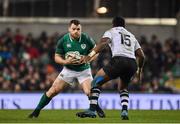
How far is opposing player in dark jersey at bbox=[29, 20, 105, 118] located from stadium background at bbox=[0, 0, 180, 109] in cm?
791

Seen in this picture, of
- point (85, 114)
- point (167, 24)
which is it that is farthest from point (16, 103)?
point (167, 24)

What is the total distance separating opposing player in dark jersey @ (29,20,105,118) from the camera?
1631cm

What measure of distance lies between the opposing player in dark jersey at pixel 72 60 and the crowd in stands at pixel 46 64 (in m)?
10.0

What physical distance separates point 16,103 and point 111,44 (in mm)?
9823

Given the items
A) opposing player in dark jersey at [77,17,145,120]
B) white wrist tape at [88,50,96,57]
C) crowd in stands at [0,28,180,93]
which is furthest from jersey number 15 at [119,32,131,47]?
crowd in stands at [0,28,180,93]

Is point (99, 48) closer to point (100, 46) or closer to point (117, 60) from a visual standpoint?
point (100, 46)

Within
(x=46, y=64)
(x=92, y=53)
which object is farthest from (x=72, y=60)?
(x=46, y=64)

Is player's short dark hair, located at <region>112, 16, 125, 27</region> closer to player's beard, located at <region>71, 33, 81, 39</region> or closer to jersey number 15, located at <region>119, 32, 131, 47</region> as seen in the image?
jersey number 15, located at <region>119, 32, 131, 47</region>

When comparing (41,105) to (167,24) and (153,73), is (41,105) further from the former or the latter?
(167,24)

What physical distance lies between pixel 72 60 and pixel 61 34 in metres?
17.3

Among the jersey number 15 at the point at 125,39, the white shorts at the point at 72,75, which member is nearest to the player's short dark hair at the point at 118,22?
the jersey number 15 at the point at 125,39

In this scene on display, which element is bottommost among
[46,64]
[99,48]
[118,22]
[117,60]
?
[46,64]

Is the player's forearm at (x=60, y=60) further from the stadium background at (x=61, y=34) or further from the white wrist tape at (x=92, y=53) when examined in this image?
the stadium background at (x=61, y=34)

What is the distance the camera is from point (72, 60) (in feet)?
53.2
